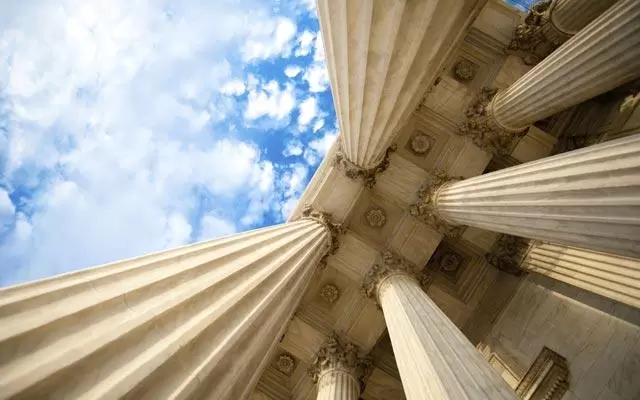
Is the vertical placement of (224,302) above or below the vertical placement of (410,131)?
below

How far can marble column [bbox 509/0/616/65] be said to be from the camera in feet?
38.1

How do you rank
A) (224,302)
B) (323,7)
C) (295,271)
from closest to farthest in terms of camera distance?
(224,302), (323,7), (295,271)

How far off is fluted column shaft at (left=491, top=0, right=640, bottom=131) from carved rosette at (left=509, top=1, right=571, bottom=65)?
297 centimetres

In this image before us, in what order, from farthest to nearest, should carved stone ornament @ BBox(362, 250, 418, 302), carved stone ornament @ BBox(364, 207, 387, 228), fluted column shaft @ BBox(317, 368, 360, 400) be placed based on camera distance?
carved stone ornament @ BBox(364, 207, 387, 228) → carved stone ornament @ BBox(362, 250, 418, 302) → fluted column shaft @ BBox(317, 368, 360, 400)

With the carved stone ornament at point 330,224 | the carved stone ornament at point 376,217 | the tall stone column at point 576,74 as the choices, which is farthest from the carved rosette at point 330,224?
the tall stone column at point 576,74

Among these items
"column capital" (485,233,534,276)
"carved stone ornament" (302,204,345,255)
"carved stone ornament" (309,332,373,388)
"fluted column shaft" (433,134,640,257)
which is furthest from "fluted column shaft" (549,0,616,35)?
"carved stone ornament" (309,332,373,388)

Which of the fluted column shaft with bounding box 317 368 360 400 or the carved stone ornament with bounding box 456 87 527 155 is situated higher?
the carved stone ornament with bounding box 456 87 527 155

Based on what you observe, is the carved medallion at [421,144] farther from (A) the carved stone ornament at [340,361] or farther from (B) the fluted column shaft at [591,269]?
(A) the carved stone ornament at [340,361]

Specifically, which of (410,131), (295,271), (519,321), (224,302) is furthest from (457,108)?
(224,302)

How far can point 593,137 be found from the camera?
42.6ft

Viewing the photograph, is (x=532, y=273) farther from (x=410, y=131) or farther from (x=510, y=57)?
(x=510, y=57)

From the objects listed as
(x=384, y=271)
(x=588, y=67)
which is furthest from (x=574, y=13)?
(x=384, y=271)

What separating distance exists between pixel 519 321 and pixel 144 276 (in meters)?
11.3

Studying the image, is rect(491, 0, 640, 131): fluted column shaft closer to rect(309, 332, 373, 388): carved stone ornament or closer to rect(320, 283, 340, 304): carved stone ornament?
rect(320, 283, 340, 304): carved stone ornament
